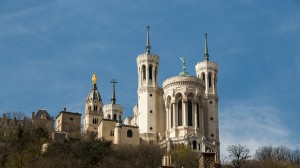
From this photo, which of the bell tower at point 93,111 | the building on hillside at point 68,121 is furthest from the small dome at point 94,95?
the building on hillside at point 68,121

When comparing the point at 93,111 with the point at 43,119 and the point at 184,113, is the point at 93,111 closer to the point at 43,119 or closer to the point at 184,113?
the point at 43,119

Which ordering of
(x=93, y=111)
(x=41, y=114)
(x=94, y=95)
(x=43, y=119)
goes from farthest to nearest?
1. (x=94, y=95)
2. (x=93, y=111)
3. (x=41, y=114)
4. (x=43, y=119)

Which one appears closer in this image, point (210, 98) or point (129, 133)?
point (129, 133)

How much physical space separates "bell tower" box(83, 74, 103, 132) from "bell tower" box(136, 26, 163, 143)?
16005mm

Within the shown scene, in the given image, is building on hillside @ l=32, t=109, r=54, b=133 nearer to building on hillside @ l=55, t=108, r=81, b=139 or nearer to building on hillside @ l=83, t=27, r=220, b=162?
building on hillside @ l=55, t=108, r=81, b=139

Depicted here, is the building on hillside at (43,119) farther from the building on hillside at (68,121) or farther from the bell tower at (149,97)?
the bell tower at (149,97)

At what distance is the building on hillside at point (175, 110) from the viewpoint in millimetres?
79750

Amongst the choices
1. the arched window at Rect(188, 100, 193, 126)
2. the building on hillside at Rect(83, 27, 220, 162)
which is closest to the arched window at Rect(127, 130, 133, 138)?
the building on hillside at Rect(83, 27, 220, 162)

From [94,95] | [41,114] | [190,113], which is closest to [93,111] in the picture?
[94,95]

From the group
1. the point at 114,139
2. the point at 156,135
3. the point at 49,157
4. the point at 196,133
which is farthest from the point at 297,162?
the point at 49,157

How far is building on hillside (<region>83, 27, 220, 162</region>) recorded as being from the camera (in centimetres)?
7975

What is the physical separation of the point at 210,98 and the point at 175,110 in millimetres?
9675

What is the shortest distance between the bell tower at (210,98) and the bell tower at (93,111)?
22.0 m

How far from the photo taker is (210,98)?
88.7 meters
